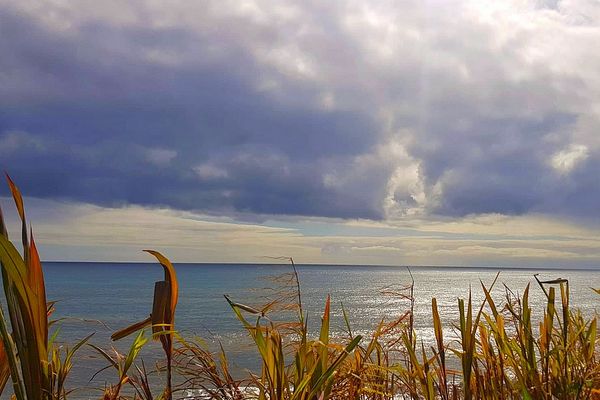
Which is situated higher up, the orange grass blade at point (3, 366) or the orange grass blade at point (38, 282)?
the orange grass blade at point (38, 282)

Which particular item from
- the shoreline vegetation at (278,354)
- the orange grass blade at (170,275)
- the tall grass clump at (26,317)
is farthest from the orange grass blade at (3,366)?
Answer: the orange grass blade at (170,275)

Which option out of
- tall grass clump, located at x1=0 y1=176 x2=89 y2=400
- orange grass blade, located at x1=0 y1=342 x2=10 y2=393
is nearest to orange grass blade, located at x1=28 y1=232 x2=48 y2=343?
tall grass clump, located at x1=0 y1=176 x2=89 y2=400

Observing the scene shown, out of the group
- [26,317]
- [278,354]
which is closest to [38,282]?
[26,317]

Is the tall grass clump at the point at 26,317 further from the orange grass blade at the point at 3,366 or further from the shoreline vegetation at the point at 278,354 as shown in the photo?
the orange grass blade at the point at 3,366

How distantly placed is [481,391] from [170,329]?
3.92 feet

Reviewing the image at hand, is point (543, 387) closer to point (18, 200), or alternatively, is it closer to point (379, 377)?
point (379, 377)

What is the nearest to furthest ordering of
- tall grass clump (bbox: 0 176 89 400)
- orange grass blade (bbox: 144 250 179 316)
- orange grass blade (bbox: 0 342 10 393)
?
tall grass clump (bbox: 0 176 89 400)
orange grass blade (bbox: 0 342 10 393)
orange grass blade (bbox: 144 250 179 316)

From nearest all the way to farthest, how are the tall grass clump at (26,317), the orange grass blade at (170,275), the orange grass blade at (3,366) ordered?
the tall grass clump at (26,317)
the orange grass blade at (3,366)
the orange grass blade at (170,275)

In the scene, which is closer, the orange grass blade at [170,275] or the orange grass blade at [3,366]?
the orange grass blade at [3,366]

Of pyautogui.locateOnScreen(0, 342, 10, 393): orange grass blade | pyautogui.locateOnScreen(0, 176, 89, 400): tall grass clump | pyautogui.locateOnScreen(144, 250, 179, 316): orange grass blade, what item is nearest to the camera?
pyautogui.locateOnScreen(0, 176, 89, 400): tall grass clump

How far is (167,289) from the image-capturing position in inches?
64.9

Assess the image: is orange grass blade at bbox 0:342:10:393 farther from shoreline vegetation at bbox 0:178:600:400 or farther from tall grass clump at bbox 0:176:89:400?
tall grass clump at bbox 0:176:89:400

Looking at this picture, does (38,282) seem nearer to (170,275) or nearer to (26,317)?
(26,317)

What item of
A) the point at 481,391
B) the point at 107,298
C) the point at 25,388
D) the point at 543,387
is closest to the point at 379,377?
the point at 481,391
